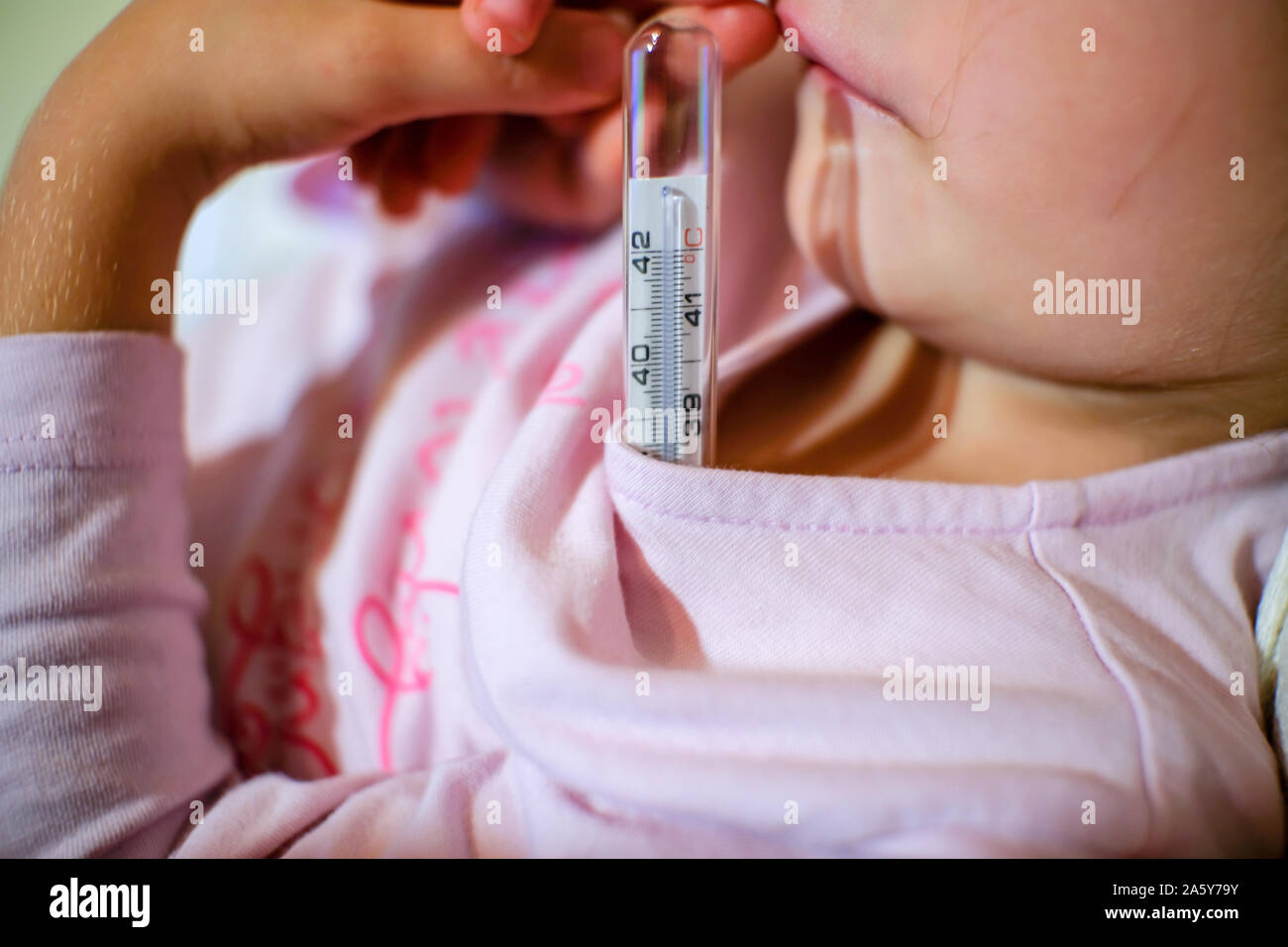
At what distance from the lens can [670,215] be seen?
47 cm

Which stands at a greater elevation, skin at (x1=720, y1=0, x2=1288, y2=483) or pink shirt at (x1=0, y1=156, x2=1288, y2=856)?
skin at (x1=720, y1=0, x2=1288, y2=483)

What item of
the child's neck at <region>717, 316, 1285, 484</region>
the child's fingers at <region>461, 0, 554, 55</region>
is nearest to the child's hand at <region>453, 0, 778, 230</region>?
the child's fingers at <region>461, 0, 554, 55</region>

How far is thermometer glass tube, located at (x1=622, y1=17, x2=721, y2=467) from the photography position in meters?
0.47

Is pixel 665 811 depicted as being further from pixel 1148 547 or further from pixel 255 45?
pixel 255 45

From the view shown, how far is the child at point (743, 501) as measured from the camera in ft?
1.41

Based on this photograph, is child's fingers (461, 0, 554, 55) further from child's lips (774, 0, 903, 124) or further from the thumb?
child's lips (774, 0, 903, 124)

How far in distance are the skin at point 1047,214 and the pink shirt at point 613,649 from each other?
0.06m

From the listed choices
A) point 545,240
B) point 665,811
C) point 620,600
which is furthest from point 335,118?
point 665,811

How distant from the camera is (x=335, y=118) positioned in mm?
543

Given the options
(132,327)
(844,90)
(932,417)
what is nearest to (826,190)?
(844,90)

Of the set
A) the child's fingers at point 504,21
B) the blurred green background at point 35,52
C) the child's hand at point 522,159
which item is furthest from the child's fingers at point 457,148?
the blurred green background at point 35,52

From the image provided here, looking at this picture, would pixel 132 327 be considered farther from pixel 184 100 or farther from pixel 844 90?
pixel 844 90

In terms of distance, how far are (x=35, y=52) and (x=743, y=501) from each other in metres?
0.51
